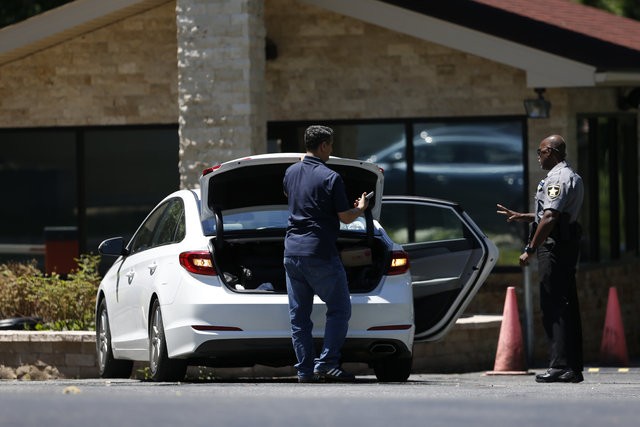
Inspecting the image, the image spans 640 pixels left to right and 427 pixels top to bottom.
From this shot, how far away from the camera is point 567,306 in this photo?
1298 cm

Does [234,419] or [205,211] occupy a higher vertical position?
[205,211]

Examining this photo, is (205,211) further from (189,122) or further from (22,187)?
(22,187)

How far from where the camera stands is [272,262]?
12.5 m

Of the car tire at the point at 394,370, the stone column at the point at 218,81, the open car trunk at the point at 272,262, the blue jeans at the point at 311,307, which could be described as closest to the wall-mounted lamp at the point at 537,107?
the stone column at the point at 218,81

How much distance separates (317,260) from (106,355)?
9.34 feet

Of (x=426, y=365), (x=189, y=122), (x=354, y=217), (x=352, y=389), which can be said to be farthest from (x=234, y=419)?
(x=189, y=122)

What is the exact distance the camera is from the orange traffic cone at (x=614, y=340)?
17750mm

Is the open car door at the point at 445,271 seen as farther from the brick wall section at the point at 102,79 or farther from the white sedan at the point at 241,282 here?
the brick wall section at the point at 102,79

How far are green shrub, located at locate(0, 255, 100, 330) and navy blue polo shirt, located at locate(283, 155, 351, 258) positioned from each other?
15.2ft

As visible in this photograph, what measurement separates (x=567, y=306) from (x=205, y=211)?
2.92m

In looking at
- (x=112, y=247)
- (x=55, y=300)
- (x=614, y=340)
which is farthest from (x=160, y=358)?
(x=614, y=340)

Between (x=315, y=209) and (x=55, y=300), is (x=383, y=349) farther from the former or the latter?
(x=55, y=300)

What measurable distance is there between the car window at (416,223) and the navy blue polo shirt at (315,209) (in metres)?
7.22

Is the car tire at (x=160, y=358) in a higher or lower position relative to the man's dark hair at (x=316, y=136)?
lower
